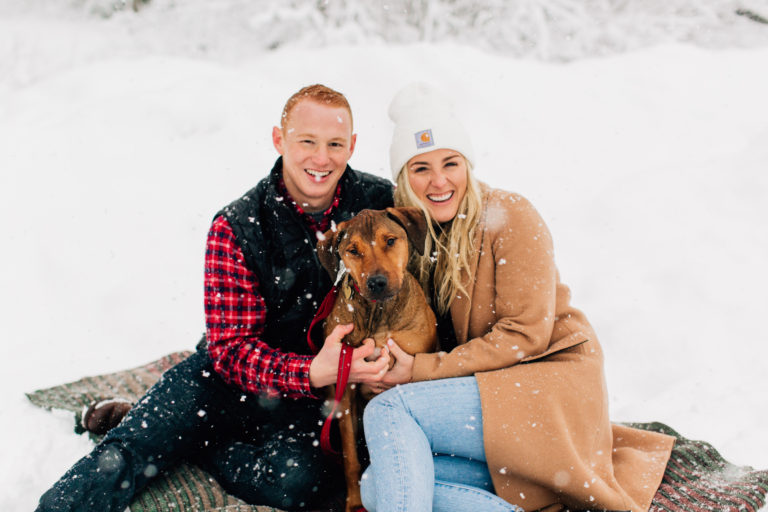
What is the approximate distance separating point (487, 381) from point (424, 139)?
128 cm

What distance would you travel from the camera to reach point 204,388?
323 cm

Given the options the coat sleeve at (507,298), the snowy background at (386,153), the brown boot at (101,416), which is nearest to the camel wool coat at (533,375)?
the coat sleeve at (507,298)

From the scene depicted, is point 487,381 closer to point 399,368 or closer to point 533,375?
point 533,375

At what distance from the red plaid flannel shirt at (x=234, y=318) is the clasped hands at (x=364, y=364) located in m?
0.21

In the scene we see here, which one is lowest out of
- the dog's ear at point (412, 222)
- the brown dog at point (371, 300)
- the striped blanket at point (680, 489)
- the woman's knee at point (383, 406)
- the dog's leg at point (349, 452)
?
the striped blanket at point (680, 489)

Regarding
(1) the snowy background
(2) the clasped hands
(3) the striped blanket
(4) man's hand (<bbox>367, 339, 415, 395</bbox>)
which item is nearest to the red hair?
(2) the clasped hands

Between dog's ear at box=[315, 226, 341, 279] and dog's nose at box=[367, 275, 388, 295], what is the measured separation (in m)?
0.34

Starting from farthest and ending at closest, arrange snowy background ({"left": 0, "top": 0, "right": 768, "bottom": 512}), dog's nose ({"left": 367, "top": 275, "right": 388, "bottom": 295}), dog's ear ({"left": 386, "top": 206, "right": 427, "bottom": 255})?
snowy background ({"left": 0, "top": 0, "right": 768, "bottom": 512}) < dog's ear ({"left": 386, "top": 206, "right": 427, "bottom": 255}) < dog's nose ({"left": 367, "top": 275, "right": 388, "bottom": 295})

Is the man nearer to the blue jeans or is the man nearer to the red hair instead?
the red hair

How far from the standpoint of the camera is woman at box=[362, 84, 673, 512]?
249 cm

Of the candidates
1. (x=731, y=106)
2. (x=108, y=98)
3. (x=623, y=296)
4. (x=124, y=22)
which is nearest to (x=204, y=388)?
(x=623, y=296)

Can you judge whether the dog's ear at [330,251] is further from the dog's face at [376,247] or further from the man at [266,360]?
the man at [266,360]

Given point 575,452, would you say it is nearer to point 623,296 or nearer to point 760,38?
point 623,296

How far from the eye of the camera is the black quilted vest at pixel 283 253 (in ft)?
10.0
